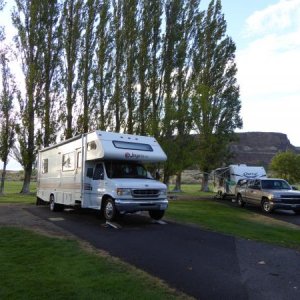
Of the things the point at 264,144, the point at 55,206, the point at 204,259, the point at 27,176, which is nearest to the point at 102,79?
the point at 27,176

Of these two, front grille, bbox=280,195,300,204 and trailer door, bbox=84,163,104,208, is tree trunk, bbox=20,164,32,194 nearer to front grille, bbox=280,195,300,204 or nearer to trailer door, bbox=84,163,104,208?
trailer door, bbox=84,163,104,208

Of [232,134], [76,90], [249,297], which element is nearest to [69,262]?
[249,297]

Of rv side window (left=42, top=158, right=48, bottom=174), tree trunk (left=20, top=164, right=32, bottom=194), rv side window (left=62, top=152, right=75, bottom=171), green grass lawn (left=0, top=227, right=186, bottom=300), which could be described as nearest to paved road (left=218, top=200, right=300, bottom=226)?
rv side window (left=62, top=152, right=75, bottom=171)

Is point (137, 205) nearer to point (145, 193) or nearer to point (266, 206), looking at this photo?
point (145, 193)

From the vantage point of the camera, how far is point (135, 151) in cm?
1492

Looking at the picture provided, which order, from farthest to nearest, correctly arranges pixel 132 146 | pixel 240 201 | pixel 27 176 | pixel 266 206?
pixel 27 176 → pixel 240 201 → pixel 266 206 → pixel 132 146

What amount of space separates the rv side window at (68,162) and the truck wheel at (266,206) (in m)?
10.4

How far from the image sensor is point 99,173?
48.8ft

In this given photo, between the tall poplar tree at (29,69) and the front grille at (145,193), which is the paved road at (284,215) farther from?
the tall poplar tree at (29,69)

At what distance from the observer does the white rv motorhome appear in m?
13.8

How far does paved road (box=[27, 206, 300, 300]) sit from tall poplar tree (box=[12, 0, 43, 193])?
19.0m

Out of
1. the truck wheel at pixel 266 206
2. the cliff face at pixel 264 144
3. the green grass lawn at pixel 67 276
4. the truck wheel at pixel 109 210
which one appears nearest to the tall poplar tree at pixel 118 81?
the truck wheel at pixel 266 206

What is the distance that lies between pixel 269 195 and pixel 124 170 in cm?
976

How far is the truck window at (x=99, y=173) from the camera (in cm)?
1470
